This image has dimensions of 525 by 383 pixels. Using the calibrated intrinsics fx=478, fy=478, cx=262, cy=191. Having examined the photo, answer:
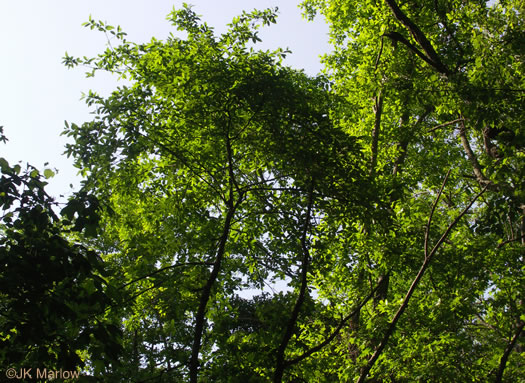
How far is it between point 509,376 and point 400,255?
12.1ft

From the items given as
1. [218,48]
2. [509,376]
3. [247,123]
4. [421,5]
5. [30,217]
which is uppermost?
[421,5]

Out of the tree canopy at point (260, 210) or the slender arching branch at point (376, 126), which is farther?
the slender arching branch at point (376, 126)

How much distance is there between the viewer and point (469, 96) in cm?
714

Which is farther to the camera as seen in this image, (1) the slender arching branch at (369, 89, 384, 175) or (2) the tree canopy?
(1) the slender arching branch at (369, 89, 384, 175)

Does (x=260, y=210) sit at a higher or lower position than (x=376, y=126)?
lower

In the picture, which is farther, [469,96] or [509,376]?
[509,376]

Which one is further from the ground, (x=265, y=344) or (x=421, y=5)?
(x=421, y=5)

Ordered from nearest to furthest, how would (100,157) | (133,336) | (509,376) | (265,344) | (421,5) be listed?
(265,344) → (100,157) → (509,376) → (421,5) → (133,336)

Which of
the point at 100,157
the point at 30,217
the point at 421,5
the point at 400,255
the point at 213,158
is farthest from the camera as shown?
the point at 421,5

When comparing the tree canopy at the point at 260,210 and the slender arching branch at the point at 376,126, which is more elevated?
the slender arching branch at the point at 376,126

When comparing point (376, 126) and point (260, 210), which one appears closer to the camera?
point (260, 210)

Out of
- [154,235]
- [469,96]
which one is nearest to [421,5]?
[469,96]

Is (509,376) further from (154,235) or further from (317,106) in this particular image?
(154,235)

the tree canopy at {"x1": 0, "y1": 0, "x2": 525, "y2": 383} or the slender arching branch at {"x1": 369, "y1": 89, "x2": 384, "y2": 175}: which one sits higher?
the slender arching branch at {"x1": 369, "y1": 89, "x2": 384, "y2": 175}
